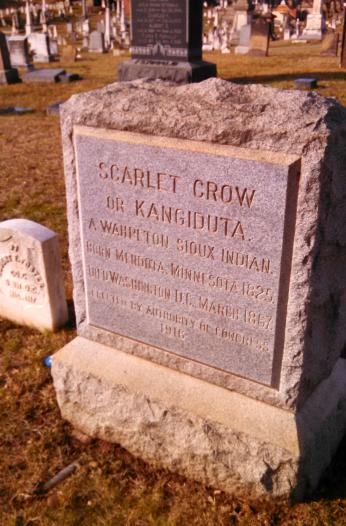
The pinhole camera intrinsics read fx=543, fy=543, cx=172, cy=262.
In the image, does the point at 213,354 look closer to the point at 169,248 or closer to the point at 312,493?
the point at 169,248

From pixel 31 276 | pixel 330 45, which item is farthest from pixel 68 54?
pixel 31 276

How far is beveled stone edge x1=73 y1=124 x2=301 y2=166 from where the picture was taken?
2.14 meters

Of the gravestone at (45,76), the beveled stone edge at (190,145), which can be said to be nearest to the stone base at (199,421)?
the beveled stone edge at (190,145)

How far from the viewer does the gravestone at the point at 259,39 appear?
56.4 ft

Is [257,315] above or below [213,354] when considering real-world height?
above

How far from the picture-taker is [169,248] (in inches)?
103

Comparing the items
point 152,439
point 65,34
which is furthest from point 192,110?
point 65,34

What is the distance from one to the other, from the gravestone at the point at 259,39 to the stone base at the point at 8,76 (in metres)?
7.76

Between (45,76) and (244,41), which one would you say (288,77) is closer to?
(244,41)

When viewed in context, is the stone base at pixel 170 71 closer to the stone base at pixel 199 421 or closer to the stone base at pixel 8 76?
the stone base at pixel 8 76

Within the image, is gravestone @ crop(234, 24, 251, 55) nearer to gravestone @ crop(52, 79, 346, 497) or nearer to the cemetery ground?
the cemetery ground

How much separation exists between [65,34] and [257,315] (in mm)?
28027

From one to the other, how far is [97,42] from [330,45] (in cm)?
893

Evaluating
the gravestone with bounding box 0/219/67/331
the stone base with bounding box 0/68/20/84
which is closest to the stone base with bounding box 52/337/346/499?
the gravestone with bounding box 0/219/67/331
